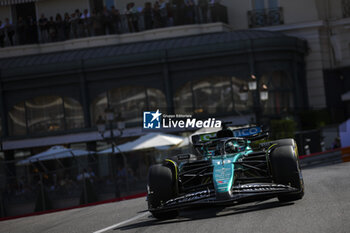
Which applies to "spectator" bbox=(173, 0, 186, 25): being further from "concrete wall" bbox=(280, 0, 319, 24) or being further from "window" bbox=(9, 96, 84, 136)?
"window" bbox=(9, 96, 84, 136)

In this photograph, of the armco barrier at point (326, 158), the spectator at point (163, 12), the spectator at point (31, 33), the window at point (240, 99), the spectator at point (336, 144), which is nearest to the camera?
the armco barrier at point (326, 158)

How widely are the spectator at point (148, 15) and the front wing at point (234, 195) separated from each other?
765 inches

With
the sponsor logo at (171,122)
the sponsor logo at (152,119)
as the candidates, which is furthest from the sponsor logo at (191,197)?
the sponsor logo at (152,119)

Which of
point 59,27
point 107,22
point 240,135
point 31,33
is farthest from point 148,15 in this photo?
point 240,135

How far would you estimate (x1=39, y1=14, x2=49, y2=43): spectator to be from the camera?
1158 inches

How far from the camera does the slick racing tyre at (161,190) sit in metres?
10.5

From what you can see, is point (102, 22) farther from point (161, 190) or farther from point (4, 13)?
point (161, 190)

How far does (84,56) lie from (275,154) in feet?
70.9

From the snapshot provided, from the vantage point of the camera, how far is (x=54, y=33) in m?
30.8

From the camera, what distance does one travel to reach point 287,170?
10.2 m

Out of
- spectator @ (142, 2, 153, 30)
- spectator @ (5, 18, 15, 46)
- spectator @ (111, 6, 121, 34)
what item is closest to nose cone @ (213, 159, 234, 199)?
spectator @ (142, 2, 153, 30)

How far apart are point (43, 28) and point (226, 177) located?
22.6 metres

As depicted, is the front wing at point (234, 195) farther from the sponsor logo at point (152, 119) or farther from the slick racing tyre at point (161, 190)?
the sponsor logo at point (152, 119)

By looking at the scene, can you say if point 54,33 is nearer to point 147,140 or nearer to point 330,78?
point 147,140
